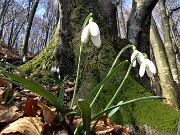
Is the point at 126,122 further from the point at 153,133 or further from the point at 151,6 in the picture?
the point at 151,6

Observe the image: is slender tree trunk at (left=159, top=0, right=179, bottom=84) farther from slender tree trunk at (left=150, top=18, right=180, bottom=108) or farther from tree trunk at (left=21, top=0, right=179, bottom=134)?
tree trunk at (left=21, top=0, right=179, bottom=134)

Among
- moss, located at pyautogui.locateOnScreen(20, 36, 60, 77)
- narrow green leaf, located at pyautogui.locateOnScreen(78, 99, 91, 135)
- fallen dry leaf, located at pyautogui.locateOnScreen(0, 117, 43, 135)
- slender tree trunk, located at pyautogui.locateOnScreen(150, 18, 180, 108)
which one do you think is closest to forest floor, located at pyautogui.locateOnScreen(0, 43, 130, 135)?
fallen dry leaf, located at pyautogui.locateOnScreen(0, 117, 43, 135)

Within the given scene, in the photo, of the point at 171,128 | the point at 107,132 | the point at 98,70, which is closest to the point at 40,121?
the point at 107,132

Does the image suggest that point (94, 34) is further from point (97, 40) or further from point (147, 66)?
point (147, 66)

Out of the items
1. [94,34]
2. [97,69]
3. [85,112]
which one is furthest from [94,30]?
[97,69]

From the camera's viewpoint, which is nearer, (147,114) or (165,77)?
(147,114)

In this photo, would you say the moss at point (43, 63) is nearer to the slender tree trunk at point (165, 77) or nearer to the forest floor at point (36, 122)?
the forest floor at point (36, 122)

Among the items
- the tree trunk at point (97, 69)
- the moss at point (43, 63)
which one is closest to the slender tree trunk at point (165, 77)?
the tree trunk at point (97, 69)

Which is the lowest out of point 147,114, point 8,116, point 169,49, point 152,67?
point 147,114
